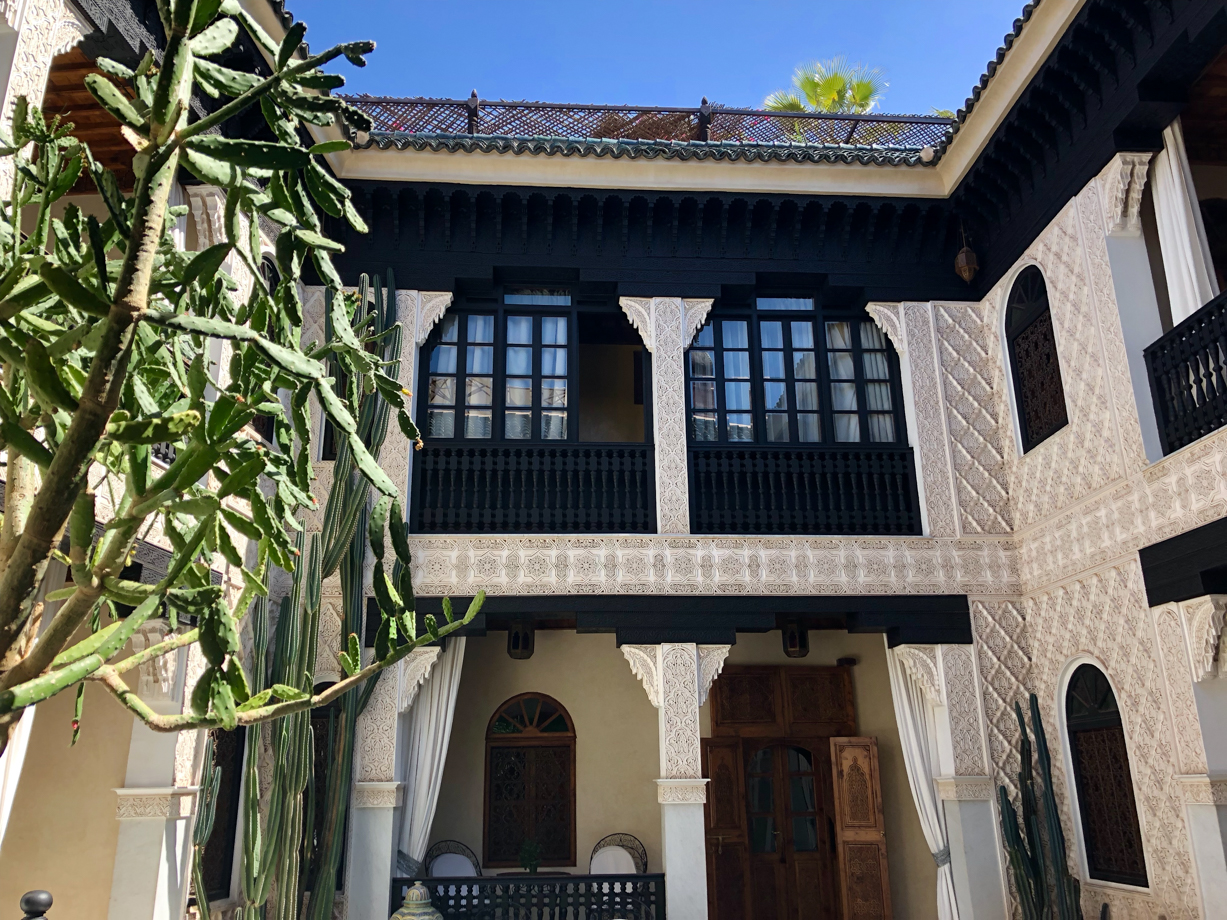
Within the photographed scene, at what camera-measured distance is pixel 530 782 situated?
8.40 metres

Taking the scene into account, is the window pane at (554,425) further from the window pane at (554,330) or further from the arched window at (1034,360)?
the arched window at (1034,360)

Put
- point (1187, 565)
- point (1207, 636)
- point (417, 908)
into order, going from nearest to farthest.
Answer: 1. point (1207, 636)
2. point (1187, 565)
3. point (417, 908)

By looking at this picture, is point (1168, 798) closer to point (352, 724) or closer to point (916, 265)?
point (916, 265)

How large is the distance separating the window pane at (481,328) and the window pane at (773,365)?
2228mm

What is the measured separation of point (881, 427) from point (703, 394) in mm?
1446

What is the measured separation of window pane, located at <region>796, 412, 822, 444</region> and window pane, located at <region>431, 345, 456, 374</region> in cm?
279

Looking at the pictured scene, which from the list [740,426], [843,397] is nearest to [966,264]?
[843,397]

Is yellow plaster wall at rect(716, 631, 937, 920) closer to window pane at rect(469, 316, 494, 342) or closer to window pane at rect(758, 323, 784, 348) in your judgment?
window pane at rect(758, 323, 784, 348)

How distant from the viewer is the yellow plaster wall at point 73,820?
6.01 metres

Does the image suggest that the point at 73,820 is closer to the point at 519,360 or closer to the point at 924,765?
the point at 519,360

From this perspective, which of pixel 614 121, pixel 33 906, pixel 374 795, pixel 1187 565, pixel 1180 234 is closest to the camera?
pixel 33 906

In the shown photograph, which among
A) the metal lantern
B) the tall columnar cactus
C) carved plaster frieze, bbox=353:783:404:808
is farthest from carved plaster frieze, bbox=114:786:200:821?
the tall columnar cactus

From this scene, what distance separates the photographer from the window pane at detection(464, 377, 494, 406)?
773cm

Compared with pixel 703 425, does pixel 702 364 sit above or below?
above
